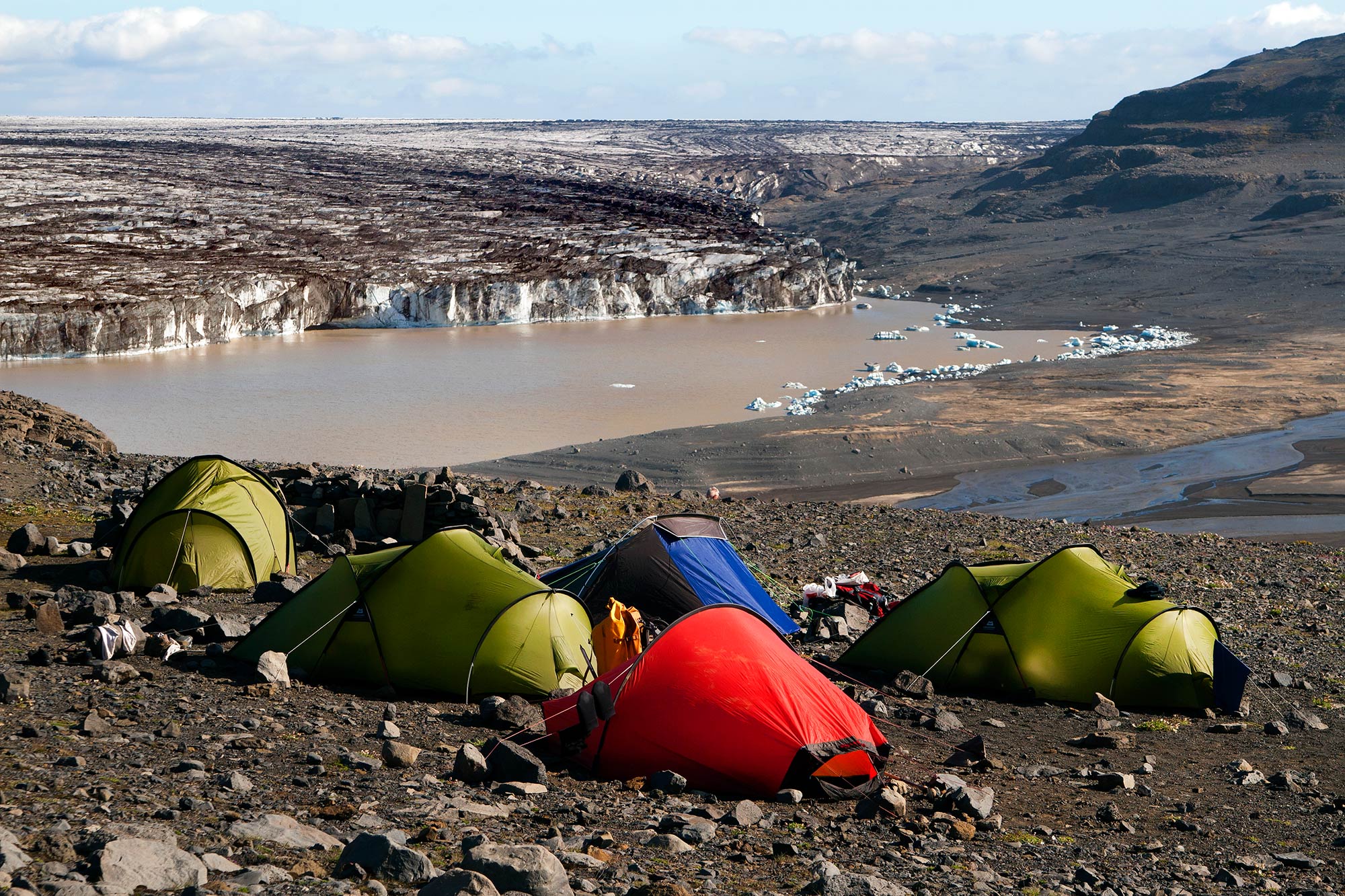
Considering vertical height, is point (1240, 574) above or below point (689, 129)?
below

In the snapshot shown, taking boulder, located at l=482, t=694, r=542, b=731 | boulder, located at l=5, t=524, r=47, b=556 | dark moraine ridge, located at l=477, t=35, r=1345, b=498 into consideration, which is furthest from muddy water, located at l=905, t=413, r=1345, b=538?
boulder, located at l=5, t=524, r=47, b=556

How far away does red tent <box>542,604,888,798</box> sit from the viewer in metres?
7.95

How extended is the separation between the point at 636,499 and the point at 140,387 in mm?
22083

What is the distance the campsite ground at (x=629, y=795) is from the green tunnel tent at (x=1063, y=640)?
Answer: 33cm

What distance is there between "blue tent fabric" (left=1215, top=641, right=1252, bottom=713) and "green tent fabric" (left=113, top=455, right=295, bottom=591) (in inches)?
398

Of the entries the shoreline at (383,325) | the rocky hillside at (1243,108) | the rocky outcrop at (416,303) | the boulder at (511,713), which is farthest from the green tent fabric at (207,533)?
the rocky hillside at (1243,108)

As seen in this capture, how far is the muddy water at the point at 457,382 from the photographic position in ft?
96.4

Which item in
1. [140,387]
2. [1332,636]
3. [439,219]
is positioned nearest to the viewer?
[1332,636]

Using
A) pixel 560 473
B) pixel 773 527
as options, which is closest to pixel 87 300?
pixel 560 473

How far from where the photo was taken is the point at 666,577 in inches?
497

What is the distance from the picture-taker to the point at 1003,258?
2515 inches

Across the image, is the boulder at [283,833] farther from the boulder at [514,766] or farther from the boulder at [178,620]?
the boulder at [178,620]

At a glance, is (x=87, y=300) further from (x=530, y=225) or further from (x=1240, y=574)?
(x=1240, y=574)

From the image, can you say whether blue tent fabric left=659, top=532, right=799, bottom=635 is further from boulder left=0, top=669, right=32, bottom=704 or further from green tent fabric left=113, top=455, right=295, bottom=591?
boulder left=0, top=669, right=32, bottom=704
